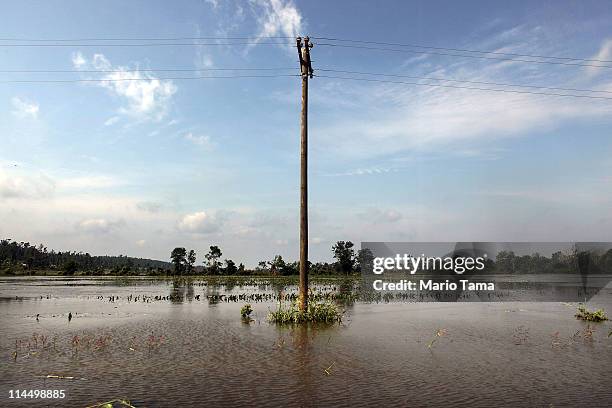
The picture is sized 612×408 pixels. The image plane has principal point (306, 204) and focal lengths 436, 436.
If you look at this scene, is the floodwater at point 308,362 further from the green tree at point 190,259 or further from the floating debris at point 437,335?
the green tree at point 190,259

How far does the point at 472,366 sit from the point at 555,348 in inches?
171

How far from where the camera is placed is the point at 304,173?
1945 cm

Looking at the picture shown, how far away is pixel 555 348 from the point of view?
13.4 m

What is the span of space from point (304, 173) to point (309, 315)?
6.17 metres

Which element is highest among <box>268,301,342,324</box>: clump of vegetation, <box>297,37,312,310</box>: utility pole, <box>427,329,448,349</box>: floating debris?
<box>297,37,312,310</box>: utility pole

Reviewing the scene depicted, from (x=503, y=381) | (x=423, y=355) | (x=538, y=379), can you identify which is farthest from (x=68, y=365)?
(x=538, y=379)

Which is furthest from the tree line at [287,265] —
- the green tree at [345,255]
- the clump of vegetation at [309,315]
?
the clump of vegetation at [309,315]

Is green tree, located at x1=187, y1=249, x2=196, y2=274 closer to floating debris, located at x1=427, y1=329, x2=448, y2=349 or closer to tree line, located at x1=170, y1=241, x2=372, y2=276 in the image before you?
tree line, located at x1=170, y1=241, x2=372, y2=276

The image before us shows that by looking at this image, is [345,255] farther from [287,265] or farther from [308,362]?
[308,362]

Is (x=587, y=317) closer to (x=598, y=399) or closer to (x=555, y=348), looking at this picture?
(x=555, y=348)

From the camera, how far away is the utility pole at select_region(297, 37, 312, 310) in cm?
1859

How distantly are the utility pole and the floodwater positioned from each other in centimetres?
229

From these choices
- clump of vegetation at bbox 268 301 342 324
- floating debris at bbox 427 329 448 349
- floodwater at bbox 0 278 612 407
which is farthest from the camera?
clump of vegetation at bbox 268 301 342 324

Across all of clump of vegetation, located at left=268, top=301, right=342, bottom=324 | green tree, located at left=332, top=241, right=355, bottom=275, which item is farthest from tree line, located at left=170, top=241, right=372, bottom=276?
clump of vegetation, located at left=268, top=301, right=342, bottom=324
